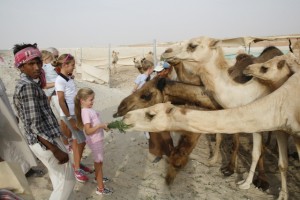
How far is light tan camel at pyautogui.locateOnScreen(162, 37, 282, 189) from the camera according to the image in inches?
189

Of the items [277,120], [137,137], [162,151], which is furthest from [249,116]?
[137,137]

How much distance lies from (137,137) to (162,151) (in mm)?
1762

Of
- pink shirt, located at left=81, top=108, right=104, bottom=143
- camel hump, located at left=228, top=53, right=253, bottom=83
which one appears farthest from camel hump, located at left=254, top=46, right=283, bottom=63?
pink shirt, located at left=81, top=108, right=104, bottom=143

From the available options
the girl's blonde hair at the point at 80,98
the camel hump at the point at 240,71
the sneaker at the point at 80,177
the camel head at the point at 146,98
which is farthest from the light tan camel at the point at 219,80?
the sneaker at the point at 80,177

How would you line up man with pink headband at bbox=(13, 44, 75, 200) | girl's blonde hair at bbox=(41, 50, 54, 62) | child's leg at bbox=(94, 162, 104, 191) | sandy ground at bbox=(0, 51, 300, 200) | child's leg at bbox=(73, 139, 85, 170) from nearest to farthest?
1. man with pink headband at bbox=(13, 44, 75, 200)
2. child's leg at bbox=(94, 162, 104, 191)
3. sandy ground at bbox=(0, 51, 300, 200)
4. child's leg at bbox=(73, 139, 85, 170)
5. girl's blonde hair at bbox=(41, 50, 54, 62)

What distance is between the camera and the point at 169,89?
199 inches

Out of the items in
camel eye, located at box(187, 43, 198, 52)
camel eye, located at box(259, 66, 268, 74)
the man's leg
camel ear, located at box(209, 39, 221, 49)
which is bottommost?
the man's leg

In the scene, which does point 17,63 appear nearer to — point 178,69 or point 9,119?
point 9,119

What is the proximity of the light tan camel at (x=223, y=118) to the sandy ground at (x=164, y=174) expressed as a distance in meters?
1.86

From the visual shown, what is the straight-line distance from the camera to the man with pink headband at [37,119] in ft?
9.47

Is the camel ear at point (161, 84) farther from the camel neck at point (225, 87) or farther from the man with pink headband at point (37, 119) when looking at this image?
the man with pink headband at point (37, 119)

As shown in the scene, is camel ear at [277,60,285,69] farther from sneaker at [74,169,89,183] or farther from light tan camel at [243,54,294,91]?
sneaker at [74,169,89,183]

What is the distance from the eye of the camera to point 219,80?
16.1 feet

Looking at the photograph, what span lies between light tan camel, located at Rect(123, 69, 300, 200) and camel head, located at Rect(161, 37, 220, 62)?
6.03 feet
